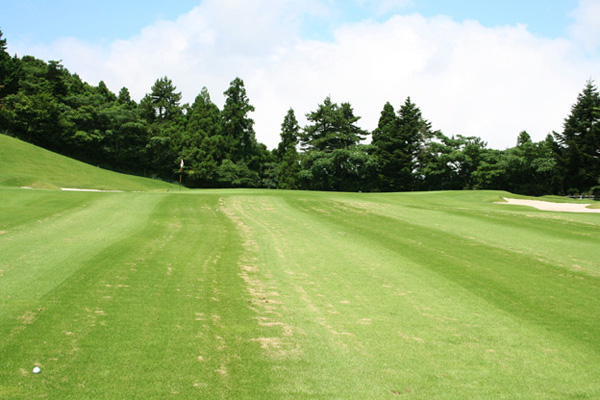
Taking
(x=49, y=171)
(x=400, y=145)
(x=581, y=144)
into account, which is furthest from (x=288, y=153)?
(x=581, y=144)

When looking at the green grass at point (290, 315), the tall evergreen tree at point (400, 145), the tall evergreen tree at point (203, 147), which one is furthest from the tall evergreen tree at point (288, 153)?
the green grass at point (290, 315)

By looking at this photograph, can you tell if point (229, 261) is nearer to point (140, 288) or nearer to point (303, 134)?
point (140, 288)

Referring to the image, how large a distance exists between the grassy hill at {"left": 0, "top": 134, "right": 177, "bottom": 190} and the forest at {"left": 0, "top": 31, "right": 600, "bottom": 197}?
11221mm

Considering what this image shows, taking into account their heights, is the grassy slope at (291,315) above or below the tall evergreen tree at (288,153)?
below

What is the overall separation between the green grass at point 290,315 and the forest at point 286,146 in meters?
50.6

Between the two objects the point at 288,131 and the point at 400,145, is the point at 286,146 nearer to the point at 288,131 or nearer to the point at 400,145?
the point at 288,131

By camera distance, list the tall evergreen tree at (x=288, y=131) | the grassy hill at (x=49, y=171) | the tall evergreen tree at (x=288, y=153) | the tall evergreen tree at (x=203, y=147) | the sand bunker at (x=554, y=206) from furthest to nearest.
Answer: the tall evergreen tree at (x=288, y=131) → the tall evergreen tree at (x=288, y=153) → the tall evergreen tree at (x=203, y=147) → the grassy hill at (x=49, y=171) → the sand bunker at (x=554, y=206)

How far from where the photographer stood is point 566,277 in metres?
8.45

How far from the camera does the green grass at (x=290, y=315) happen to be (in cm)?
386

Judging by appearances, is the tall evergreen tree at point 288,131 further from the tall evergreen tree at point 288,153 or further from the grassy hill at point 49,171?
the grassy hill at point 49,171

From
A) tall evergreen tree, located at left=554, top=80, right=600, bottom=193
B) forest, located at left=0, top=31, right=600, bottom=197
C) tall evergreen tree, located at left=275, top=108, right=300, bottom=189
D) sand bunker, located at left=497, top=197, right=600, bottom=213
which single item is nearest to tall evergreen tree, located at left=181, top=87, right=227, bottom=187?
forest, located at left=0, top=31, right=600, bottom=197

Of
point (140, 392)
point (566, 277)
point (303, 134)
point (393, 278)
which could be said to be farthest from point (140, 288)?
point (303, 134)

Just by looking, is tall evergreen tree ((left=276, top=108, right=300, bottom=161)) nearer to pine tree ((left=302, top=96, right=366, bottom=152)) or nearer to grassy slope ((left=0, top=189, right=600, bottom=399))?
pine tree ((left=302, top=96, right=366, bottom=152))

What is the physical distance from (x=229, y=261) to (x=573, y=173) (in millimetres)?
60241
